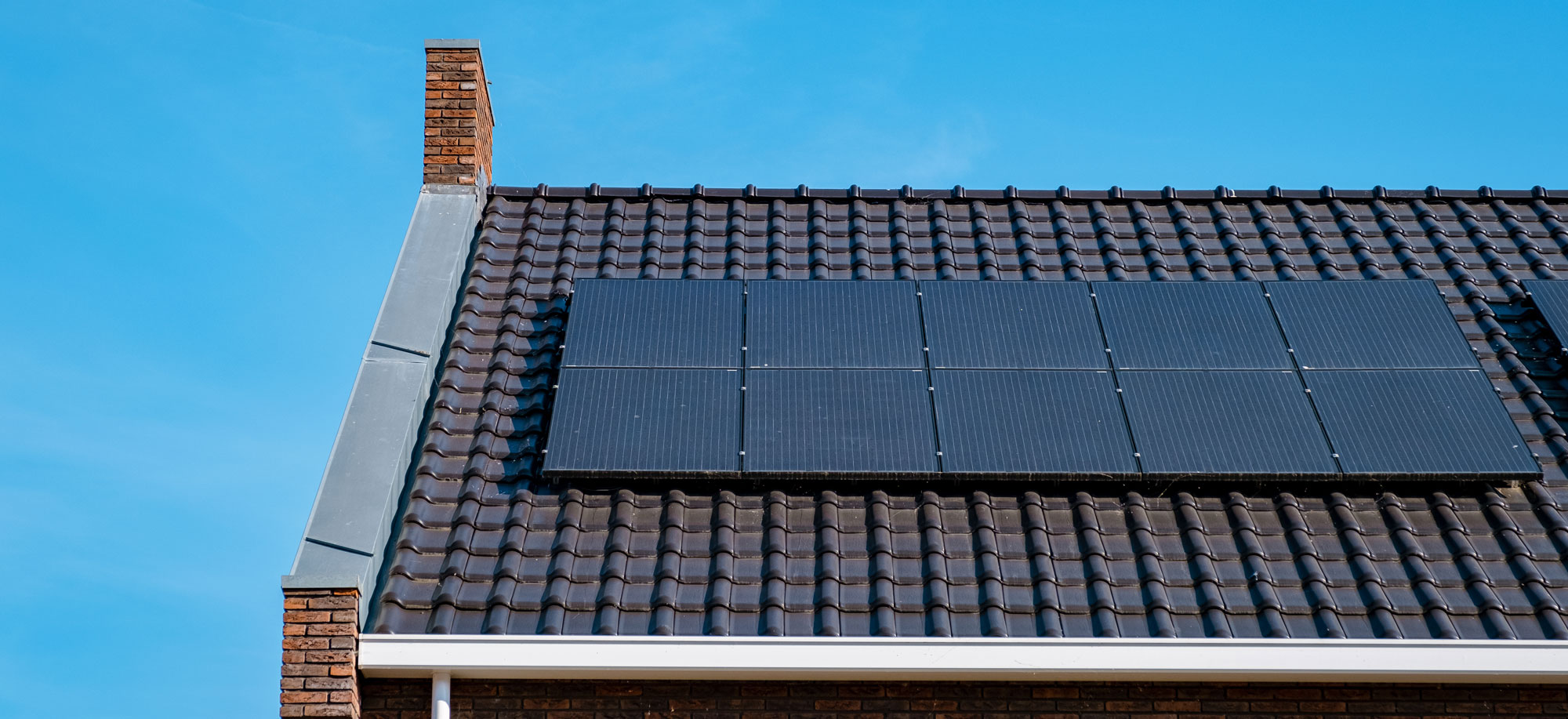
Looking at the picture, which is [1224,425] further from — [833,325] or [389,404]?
[389,404]

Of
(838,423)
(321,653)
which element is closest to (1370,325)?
(838,423)

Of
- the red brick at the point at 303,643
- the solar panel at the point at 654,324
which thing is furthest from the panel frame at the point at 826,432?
the red brick at the point at 303,643

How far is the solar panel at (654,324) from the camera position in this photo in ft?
31.6

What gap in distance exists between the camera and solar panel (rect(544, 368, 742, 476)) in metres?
8.81

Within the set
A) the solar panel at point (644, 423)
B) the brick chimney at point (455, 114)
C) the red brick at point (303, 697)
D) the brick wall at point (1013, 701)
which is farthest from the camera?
the brick chimney at point (455, 114)

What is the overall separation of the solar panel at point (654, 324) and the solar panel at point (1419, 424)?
12.1 feet

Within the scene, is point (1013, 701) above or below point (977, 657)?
below

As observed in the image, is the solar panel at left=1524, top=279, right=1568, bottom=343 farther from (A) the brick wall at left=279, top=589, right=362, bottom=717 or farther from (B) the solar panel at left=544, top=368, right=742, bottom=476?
(A) the brick wall at left=279, top=589, right=362, bottom=717

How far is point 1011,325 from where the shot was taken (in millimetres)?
9992

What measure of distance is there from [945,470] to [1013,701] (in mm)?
1522

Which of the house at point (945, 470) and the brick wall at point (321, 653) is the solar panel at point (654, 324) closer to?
the house at point (945, 470)

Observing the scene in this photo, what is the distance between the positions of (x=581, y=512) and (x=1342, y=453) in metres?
4.41

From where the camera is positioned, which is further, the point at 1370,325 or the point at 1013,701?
the point at 1370,325

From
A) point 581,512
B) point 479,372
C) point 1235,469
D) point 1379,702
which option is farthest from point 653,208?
point 1379,702
